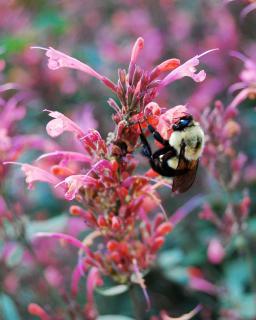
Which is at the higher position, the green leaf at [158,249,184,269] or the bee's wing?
the bee's wing

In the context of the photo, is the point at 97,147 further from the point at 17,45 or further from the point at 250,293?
the point at 250,293

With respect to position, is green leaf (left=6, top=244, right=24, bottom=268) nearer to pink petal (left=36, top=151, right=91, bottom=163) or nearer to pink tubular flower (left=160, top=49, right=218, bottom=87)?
pink petal (left=36, top=151, right=91, bottom=163)

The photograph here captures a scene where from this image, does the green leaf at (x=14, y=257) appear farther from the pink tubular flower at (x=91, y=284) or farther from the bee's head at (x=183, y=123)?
the bee's head at (x=183, y=123)

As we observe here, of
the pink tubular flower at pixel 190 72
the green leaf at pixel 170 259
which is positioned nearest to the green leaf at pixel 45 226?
the green leaf at pixel 170 259

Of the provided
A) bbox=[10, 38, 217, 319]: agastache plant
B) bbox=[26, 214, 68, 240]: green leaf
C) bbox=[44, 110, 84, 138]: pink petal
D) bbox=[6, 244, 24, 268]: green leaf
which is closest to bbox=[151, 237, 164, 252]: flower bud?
bbox=[10, 38, 217, 319]: agastache plant

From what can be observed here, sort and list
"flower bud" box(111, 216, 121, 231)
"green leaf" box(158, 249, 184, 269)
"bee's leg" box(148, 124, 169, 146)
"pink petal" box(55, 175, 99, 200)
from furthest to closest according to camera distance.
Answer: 1. "green leaf" box(158, 249, 184, 269)
2. "bee's leg" box(148, 124, 169, 146)
3. "flower bud" box(111, 216, 121, 231)
4. "pink petal" box(55, 175, 99, 200)

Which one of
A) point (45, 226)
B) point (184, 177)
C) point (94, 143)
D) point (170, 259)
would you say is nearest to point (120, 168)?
point (94, 143)

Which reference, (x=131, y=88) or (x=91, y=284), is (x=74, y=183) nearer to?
(x=131, y=88)
